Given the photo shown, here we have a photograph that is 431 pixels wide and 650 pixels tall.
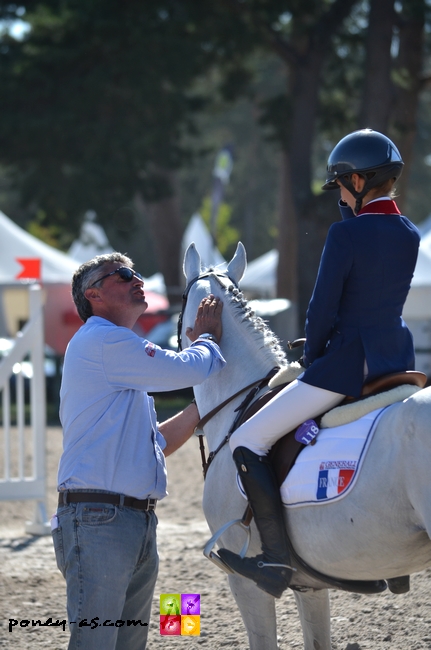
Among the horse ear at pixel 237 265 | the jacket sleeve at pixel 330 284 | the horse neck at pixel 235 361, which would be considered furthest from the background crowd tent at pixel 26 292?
the jacket sleeve at pixel 330 284

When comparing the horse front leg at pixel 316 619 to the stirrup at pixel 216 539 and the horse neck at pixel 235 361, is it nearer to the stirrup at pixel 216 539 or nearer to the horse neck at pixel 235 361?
the stirrup at pixel 216 539

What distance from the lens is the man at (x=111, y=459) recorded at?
3.21 m

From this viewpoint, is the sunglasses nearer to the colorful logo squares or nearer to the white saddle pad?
the white saddle pad

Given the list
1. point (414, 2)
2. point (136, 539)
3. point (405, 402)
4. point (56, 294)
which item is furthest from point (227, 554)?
point (56, 294)

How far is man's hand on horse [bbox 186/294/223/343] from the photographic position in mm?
3924

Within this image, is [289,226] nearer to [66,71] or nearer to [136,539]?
[66,71]

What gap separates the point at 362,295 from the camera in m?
3.27

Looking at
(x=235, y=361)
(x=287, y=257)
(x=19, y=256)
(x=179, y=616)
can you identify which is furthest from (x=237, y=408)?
(x=287, y=257)

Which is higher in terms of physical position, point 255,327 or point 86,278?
point 86,278

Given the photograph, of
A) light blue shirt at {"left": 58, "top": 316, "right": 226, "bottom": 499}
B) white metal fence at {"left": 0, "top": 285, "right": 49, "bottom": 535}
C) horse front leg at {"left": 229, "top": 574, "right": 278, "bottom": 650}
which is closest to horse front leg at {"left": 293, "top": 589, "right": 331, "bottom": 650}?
horse front leg at {"left": 229, "top": 574, "right": 278, "bottom": 650}

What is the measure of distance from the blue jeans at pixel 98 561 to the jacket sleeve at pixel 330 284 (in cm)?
106

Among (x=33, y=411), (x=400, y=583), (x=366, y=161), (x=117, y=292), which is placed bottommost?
(x=400, y=583)

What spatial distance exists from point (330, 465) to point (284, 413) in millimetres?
284

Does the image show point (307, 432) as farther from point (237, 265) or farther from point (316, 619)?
point (237, 265)
